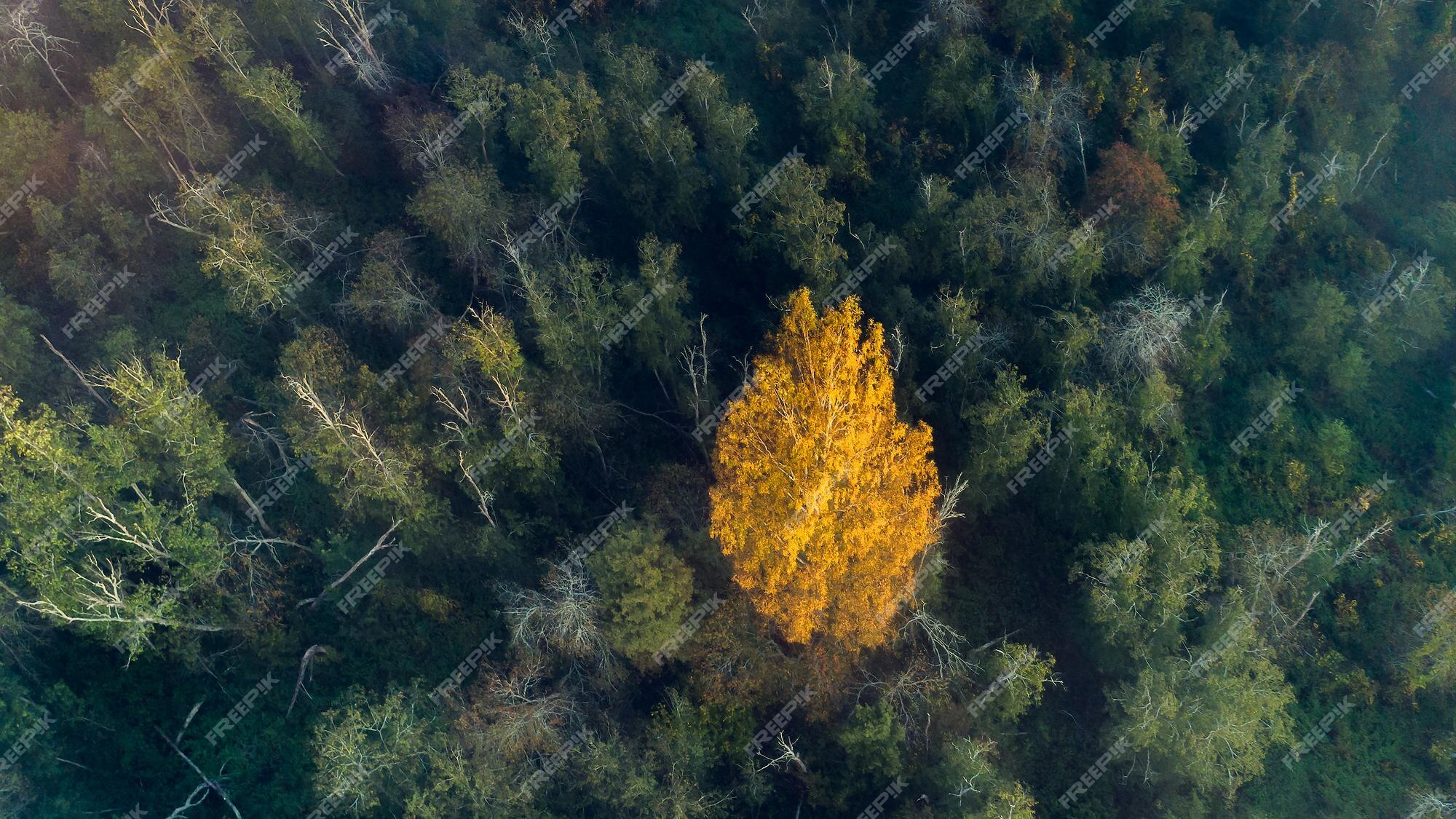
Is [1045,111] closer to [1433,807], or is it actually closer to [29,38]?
[1433,807]

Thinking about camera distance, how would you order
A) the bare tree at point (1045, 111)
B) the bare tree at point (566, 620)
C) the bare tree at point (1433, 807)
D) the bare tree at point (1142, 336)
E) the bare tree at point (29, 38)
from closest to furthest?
the bare tree at point (566, 620), the bare tree at point (1433, 807), the bare tree at point (1142, 336), the bare tree at point (29, 38), the bare tree at point (1045, 111)

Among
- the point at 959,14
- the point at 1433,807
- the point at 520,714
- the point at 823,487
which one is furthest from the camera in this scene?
the point at 959,14

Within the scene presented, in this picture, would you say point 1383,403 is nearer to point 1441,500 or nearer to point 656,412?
point 1441,500

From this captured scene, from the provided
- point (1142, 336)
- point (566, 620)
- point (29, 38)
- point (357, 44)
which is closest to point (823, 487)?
point (566, 620)

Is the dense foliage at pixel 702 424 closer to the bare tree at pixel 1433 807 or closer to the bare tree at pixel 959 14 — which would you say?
the bare tree at pixel 959 14

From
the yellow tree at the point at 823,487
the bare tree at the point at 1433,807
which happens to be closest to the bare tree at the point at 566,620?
the yellow tree at the point at 823,487

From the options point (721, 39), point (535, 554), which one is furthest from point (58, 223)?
point (721, 39)

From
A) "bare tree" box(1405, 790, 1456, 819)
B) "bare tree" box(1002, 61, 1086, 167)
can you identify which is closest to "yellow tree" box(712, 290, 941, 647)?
"bare tree" box(1002, 61, 1086, 167)
